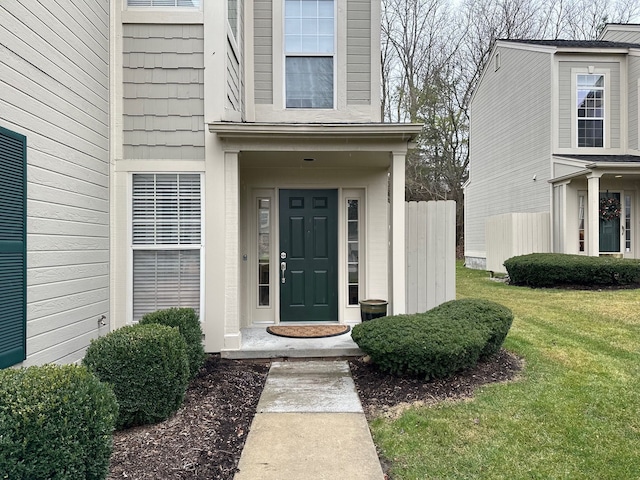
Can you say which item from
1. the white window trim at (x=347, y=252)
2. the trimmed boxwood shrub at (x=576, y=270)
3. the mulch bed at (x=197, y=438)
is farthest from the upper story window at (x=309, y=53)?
the trimmed boxwood shrub at (x=576, y=270)

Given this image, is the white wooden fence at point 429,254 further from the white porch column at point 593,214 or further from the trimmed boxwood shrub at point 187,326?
the white porch column at point 593,214

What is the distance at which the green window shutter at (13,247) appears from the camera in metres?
3.11

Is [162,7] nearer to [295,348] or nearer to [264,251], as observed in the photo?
[264,251]

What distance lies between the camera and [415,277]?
6.07 metres

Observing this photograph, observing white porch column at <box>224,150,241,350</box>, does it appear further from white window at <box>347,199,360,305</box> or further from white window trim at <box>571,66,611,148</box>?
white window trim at <box>571,66,611,148</box>

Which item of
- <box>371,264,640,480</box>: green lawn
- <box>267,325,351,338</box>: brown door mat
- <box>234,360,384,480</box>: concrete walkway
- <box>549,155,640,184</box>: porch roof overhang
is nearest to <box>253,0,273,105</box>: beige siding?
<box>267,325,351,338</box>: brown door mat

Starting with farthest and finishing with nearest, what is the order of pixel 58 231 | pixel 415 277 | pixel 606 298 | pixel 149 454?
pixel 606 298 → pixel 415 277 → pixel 58 231 → pixel 149 454

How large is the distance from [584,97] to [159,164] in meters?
12.9

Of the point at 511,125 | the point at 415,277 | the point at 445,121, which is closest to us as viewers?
the point at 415,277

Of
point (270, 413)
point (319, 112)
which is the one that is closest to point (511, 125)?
point (319, 112)

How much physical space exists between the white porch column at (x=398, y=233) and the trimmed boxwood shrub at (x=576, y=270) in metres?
6.97

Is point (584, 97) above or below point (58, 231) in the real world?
above

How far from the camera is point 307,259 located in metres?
6.64

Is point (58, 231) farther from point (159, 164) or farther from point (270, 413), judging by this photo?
point (270, 413)
